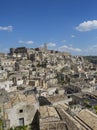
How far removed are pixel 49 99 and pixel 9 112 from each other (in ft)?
44.9

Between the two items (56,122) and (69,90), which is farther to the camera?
(69,90)

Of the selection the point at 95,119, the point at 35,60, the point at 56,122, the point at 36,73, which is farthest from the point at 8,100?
the point at 35,60

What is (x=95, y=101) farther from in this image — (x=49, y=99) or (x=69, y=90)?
(x=69, y=90)

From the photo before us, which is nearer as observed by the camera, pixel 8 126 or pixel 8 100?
pixel 8 126

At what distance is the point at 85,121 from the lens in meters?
24.2

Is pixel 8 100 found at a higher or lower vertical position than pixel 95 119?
higher

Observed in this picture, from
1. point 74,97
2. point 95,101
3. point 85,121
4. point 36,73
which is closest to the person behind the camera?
point 85,121

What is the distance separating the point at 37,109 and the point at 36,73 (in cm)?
4941

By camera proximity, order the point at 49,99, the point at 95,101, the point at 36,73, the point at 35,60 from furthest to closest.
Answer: the point at 35,60 → the point at 36,73 → the point at 95,101 → the point at 49,99

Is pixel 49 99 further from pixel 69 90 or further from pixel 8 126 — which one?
pixel 69 90

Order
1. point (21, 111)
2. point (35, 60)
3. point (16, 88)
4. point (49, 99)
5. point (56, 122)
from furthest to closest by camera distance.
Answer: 1. point (35, 60)
2. point (16, 88)
3. point (49, 99)
4. point (21, 111)
5. point (56, 122)

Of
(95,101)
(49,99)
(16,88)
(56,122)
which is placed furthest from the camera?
(16,88)

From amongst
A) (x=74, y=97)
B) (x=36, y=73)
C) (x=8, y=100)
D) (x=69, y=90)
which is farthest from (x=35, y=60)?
(x=8, y=100)

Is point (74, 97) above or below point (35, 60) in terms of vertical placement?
below
